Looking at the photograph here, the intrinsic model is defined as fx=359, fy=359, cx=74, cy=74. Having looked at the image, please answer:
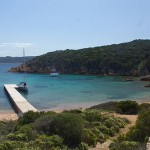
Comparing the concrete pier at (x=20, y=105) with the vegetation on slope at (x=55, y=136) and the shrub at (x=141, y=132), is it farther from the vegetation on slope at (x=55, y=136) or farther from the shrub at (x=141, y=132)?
the shrub at (x=141, y=132)

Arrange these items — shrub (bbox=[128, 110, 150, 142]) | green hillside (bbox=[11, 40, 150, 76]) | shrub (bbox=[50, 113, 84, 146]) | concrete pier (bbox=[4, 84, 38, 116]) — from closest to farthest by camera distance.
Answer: shrub (bbox=[50, 113, 84, 146]) → shrub (bbox=[128, 110, 150, 142]) → concrete pier (bbox=[4, 84, 38, 116]) → green hillside (bbox=[11, 40, 150, 76])

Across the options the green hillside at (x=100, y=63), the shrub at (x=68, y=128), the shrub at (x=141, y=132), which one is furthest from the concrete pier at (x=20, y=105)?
the green hillside at (x=100, y=63)

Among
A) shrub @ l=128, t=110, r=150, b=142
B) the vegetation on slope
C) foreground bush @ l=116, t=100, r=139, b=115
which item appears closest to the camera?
the vegetation on slope

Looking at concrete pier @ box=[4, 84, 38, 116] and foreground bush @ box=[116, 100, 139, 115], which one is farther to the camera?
concrete pier @ box=[4, 84, 38, 116]

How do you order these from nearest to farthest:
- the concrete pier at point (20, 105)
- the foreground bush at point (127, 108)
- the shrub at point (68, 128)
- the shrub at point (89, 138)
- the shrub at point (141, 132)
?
the shrub at point (68, 128) < the shrub at point (141, 132) < the shrub at point (89, 138) < the foreground bush at point (127, 108) < the concrete pier at point (20, 105)

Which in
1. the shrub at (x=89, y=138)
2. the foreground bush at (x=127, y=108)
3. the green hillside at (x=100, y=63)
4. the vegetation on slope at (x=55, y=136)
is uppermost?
the green hillside at (x=100, y=63)

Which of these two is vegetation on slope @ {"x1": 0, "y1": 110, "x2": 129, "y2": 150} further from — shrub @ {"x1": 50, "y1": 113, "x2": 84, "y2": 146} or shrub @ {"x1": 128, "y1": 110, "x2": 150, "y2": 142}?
shrub @ {"x1": 128, "y1": 110, "x2": 150, "y2": 142}

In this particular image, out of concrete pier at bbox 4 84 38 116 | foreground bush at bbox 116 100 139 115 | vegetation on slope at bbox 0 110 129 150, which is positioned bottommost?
concrete pier at bbox 4 84 38 116

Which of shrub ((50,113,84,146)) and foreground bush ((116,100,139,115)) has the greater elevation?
shrub ((50,113,84,146))

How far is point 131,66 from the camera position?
96812 mm

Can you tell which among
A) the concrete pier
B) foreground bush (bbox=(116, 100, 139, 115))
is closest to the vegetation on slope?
foreground bush (bbox=(116, 100, 139, 115))

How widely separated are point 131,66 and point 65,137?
85.7 metres

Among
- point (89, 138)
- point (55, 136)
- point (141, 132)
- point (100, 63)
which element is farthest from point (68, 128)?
point (100, 63)

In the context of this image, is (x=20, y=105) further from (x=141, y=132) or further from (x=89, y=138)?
(x=141, y=132)
